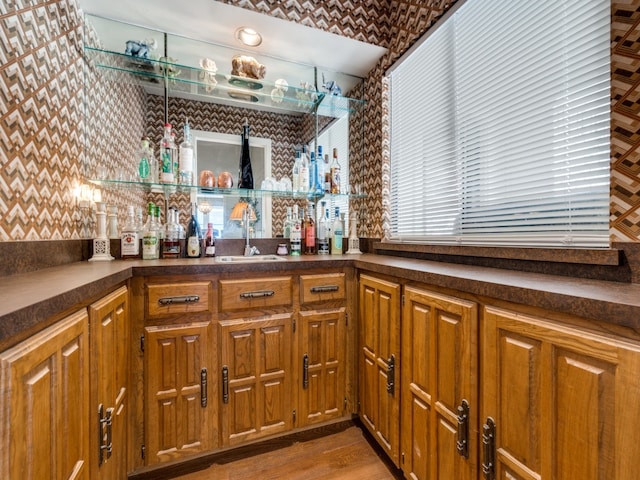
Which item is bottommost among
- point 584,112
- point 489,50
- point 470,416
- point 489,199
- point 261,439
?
point 261,439

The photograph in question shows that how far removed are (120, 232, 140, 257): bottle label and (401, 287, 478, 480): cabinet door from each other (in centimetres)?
144

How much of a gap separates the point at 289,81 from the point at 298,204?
0.90m

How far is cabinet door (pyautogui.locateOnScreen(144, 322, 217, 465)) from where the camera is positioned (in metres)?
1.33

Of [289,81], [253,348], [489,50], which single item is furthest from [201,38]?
[253,348]

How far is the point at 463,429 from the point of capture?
37.6 inches

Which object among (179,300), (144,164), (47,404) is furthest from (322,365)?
(144,164)

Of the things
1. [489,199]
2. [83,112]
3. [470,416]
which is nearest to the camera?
[470,416]

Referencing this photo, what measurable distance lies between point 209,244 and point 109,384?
99cm

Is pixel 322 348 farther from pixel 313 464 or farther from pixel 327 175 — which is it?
pixel 327 175

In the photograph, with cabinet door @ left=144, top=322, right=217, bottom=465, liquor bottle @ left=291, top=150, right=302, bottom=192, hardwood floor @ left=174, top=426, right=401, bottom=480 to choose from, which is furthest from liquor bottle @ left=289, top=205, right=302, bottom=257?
hardwood floor @ left=174, top=426, right=401, bottom=480

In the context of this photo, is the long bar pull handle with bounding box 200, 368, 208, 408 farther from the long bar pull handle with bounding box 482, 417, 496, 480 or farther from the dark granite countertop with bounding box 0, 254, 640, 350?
the long bar pull handle with bounding box 482, 417, 496, 480

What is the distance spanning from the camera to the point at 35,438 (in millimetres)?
596

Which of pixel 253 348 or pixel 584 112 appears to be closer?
pixel 584 112

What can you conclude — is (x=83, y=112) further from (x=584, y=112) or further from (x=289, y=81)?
(x=584, y=112)
